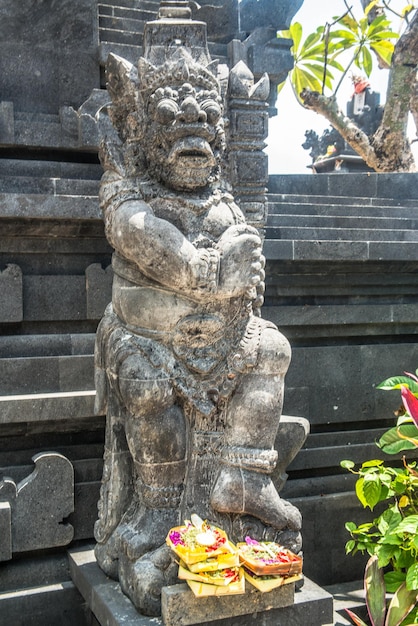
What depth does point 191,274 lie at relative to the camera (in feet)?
12.1

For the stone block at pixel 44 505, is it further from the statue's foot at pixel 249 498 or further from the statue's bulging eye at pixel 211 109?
the statue's bulging eye at pixel 211 109

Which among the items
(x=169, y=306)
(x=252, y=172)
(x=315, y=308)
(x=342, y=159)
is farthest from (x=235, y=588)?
(x=342, y=159)

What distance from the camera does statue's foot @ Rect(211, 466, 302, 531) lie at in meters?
3.74

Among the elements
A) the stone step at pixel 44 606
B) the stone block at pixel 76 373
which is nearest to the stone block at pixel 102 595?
the stone step at pixel 44 606

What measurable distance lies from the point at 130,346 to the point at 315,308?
2208 millimetres

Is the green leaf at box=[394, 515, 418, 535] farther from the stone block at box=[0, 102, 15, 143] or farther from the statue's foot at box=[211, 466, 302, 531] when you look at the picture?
the stone block at box=[0, 102, 15, 143]

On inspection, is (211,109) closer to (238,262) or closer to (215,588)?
(238,262)

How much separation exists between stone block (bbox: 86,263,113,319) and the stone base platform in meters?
1.88

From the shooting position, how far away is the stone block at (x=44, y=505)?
4.57 meters

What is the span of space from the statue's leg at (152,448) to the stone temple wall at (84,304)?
1.04 metres

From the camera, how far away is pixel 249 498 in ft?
12.3

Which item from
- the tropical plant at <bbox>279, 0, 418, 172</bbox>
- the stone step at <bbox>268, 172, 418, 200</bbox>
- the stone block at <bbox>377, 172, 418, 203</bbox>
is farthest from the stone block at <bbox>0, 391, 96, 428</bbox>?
the tropical plant at <bbox>279, 0, 418, 172</bbox>

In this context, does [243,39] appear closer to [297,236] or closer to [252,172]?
[297,236]

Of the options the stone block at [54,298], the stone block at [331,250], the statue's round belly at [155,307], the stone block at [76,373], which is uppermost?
the stone block at [331,250]
